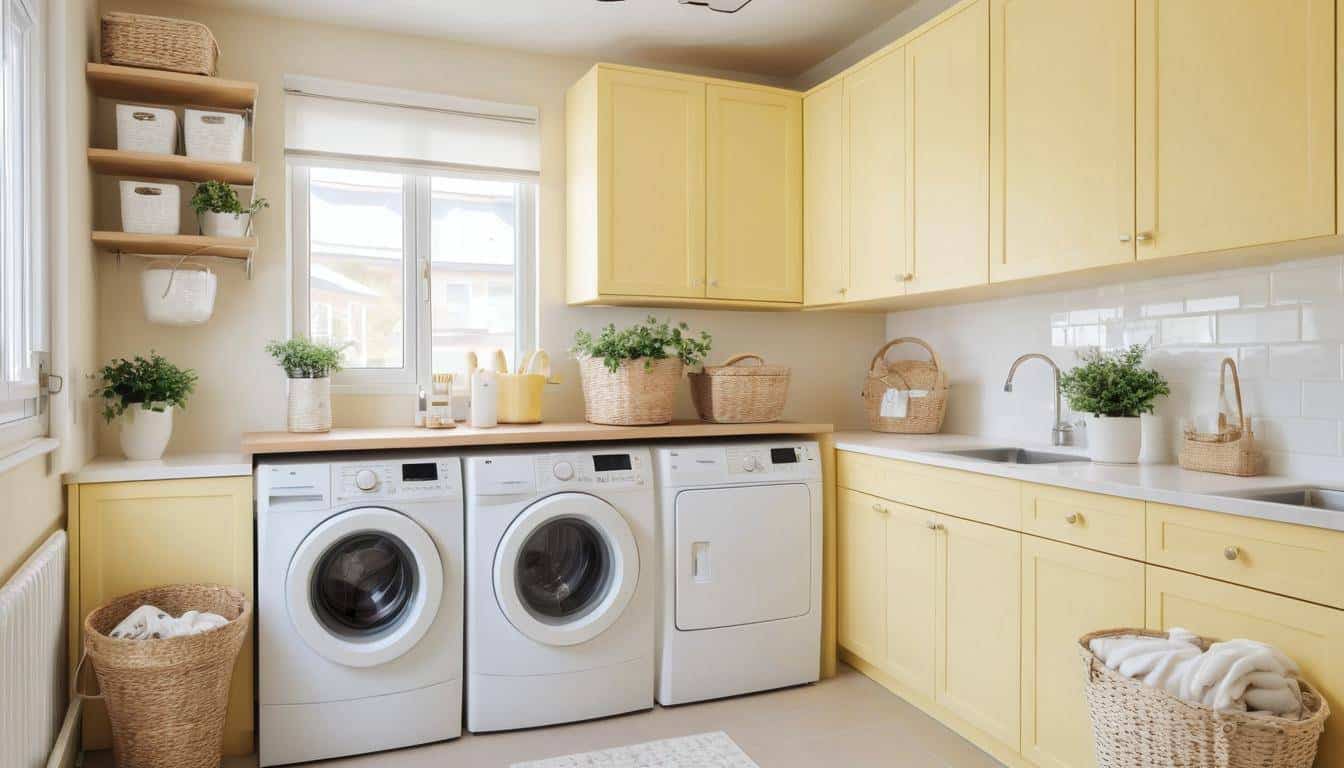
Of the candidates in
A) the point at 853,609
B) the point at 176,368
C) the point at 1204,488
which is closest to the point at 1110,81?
the point at 1204,488

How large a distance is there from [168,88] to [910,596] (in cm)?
Result: 304

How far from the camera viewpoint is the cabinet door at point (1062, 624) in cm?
196

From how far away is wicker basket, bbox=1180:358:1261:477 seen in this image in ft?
6.90

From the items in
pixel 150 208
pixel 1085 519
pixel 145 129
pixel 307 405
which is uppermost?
pixel 145 129

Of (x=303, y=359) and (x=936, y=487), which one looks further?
(x=303, y=359)

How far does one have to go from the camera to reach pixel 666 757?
2.46m

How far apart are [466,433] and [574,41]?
5.62ft

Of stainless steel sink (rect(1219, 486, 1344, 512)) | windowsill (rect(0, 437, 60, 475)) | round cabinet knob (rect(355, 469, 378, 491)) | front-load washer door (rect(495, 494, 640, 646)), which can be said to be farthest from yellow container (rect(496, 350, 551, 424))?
stainless steel sink (rect(1219, 486, 1344, 512))

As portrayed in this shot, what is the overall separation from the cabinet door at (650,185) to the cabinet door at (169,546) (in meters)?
1.50

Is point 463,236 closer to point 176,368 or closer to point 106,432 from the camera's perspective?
point 176,368

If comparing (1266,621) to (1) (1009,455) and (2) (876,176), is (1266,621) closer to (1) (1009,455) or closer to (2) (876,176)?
(1) (1009,455)

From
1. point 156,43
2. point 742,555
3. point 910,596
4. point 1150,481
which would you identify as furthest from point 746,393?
point 156,43

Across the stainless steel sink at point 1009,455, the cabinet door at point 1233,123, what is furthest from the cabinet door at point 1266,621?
the stainless steel sink at point 1009,455

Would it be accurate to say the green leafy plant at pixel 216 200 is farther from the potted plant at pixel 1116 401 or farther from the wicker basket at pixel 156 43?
the potted plant at pixel 1116 401
